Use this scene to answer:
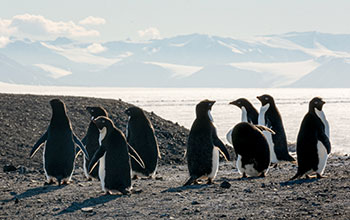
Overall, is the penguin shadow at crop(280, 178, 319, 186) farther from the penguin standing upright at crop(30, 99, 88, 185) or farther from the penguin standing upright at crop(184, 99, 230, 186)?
the penguin standing upright at crop(30, 99, 88, 185)

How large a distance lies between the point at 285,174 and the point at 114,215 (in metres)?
4.58

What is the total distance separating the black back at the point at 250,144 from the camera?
10.2 m

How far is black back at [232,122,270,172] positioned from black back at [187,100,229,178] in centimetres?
45

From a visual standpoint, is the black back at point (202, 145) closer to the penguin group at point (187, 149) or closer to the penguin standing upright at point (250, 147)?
the penguin group at point (187, 149)

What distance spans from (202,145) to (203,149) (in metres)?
0.07

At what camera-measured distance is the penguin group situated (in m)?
9.04

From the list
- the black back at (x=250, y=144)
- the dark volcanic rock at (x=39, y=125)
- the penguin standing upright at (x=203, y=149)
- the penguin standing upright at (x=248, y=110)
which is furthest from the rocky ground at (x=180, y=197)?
the penguin standing upright at (x=248, y=110)

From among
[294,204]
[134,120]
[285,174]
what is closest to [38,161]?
[134,120]

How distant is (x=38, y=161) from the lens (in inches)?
547

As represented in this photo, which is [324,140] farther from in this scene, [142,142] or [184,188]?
[142,142]

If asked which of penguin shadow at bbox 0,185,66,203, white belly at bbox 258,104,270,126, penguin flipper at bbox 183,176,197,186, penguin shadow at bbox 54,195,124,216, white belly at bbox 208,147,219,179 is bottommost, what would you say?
penguin shadow at bbox 0,185,66,203

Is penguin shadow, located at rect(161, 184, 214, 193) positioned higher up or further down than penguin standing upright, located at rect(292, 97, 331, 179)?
further down

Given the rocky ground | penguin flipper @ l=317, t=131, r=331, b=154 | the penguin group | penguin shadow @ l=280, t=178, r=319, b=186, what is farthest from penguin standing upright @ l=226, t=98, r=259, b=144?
penguin shadow @ l=280, t=178, r=319, b=186

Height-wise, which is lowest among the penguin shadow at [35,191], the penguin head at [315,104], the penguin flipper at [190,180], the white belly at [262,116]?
the penguin shadow at [35,191]
